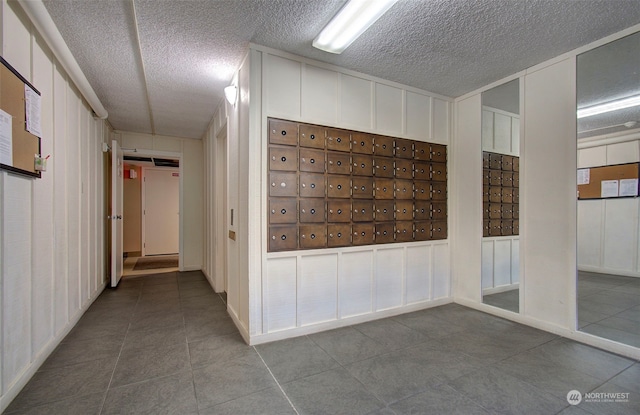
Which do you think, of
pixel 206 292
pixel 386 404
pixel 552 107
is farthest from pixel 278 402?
pixel 552 107

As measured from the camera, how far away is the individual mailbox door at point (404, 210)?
3.33 meters

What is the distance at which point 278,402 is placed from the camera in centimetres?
175

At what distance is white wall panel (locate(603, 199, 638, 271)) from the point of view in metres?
2.59

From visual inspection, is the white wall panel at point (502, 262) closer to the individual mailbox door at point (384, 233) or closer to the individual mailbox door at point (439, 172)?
the individual mailbox door at point (439, 172)

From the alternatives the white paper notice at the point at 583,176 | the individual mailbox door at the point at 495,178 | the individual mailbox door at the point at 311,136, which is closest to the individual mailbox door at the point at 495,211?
the individual mailbox door at the point at 495,178

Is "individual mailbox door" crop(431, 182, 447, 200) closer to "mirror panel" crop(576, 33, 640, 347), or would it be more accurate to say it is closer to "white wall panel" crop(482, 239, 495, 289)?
"white wall panel" crop(482, 239, 495, 289)

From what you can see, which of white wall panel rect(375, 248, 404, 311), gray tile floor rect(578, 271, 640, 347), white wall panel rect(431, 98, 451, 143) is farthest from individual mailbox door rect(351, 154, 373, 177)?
gray tile floor rect(578, 271, 640, 347)

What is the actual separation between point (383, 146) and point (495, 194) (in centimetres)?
143

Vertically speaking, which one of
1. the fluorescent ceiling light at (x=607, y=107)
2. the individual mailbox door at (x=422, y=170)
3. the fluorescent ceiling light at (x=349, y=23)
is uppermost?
the fluorescent ceiling light at (x=349, y=23)

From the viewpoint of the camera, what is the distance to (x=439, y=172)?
3.66m

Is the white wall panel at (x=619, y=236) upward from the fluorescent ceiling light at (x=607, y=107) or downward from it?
downward

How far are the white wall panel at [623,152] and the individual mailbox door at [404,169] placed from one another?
1.77 metres

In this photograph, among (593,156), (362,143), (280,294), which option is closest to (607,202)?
(593,156)

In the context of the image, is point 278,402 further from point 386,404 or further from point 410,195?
point 410,195
